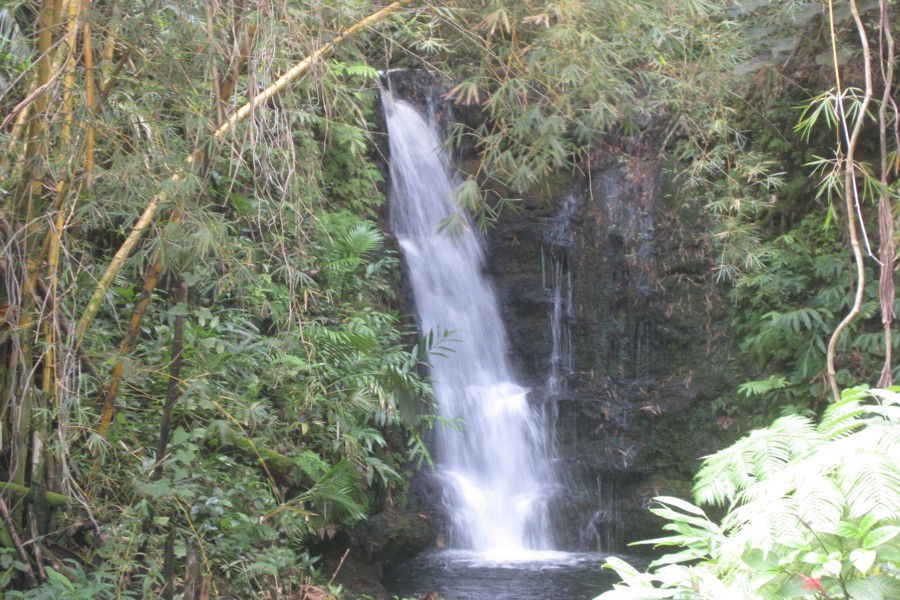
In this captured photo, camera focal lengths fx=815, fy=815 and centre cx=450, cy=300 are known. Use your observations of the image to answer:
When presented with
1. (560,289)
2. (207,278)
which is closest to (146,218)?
(207,278)

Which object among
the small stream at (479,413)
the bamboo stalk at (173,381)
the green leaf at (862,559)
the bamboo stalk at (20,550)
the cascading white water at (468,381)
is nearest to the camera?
the green leaf at (862,559)

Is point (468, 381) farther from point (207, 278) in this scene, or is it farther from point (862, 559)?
point (862, 559)

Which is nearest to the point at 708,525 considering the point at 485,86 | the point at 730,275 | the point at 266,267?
the point at 485,86

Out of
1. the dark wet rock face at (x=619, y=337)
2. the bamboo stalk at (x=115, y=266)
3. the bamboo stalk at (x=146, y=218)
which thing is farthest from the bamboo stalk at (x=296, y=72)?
the dark wet rock face at (x=619, y=337)

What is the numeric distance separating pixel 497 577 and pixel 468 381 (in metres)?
2.43

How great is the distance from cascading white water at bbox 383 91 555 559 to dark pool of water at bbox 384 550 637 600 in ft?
0.94

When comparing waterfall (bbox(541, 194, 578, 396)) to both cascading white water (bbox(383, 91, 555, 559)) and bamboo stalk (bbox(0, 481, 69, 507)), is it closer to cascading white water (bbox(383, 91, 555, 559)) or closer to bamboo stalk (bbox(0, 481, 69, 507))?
cascading white water (bbox(383, 91, 555, 559))

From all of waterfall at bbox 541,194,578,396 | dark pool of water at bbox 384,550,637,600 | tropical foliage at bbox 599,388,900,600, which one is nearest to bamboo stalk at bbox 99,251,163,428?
tropical foliage at bbox 599,388,900,600

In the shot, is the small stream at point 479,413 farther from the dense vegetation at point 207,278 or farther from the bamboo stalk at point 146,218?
the bamboo stalk at point 146,218

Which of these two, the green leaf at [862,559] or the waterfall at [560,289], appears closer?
the green leaf at [862,559]

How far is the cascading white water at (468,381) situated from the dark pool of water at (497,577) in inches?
11.3

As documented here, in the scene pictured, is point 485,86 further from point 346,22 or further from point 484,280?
point 484,280

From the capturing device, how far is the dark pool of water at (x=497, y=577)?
21.7 ft

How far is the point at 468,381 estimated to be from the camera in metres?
8.94
